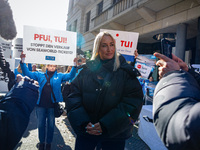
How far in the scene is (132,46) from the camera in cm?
328

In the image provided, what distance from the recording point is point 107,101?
1472 mm

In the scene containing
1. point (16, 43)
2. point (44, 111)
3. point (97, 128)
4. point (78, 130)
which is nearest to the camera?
point (97, 128)

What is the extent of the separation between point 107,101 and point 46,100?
1.72 meters

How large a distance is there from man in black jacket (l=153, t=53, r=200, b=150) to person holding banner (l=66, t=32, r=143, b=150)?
2.70 feet

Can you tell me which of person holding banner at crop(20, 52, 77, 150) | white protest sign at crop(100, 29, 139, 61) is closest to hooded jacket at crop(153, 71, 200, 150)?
person holding banner at crop(20, 52, 77, 150)

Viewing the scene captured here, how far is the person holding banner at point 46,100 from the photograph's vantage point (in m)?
2.71

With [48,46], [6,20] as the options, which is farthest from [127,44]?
[6,20]

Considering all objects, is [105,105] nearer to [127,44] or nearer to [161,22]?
[127,44]

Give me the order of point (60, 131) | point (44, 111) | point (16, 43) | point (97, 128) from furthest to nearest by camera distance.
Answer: point (16, 43)
point (60, 131)
point (44, 111)
point (97, 128)

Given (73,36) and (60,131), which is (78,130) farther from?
(60,131)

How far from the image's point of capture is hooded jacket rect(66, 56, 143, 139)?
54.9 inches

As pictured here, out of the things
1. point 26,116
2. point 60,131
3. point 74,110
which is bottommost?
point 60,131

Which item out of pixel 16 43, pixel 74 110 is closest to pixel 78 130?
pixel 74 110

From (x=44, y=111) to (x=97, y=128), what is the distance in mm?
1759
